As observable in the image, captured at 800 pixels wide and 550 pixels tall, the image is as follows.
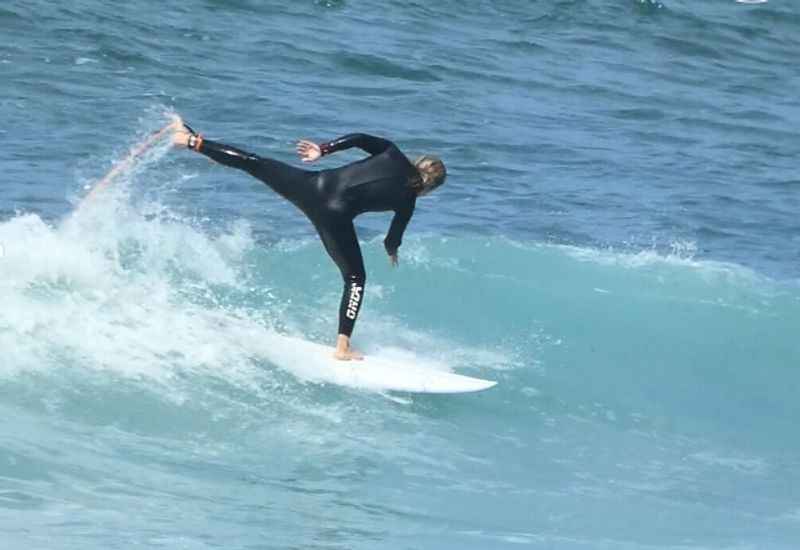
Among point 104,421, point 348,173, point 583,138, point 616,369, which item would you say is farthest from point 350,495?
point 583,138

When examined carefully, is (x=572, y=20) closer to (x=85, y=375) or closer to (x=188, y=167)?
(x=188, y=167)

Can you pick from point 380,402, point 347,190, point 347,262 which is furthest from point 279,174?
point 380,402

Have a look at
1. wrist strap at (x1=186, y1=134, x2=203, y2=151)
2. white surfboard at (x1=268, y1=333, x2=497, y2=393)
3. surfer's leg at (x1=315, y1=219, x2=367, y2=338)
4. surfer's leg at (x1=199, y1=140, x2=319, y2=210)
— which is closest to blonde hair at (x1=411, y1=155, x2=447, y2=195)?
surfer's leg at (x1=315, y1=219, x2=367, y2=338)

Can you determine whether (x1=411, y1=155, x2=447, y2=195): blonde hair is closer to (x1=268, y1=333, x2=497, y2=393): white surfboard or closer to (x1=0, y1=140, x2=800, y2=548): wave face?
(x1=268, y1=333, x2=497, y2=393): white surfboard

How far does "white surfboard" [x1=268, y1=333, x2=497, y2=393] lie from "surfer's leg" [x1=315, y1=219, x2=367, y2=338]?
0.71 feet

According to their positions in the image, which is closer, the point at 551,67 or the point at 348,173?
the point at 348,173

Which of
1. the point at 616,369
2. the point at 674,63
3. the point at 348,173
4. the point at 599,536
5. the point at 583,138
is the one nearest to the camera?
the point at 599,536

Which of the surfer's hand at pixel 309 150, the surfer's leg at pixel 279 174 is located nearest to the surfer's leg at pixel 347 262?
the surfer's leg at pixel 279 174

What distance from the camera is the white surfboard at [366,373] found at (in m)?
9.91

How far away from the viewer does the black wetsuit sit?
9.71 meters

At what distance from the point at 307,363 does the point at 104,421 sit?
5.01 ft

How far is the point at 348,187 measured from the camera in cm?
975

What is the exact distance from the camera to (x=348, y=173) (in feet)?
32.1

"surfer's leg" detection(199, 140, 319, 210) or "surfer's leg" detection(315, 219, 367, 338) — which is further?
"surfer's leg" detection(315, 219, 367, 338)
